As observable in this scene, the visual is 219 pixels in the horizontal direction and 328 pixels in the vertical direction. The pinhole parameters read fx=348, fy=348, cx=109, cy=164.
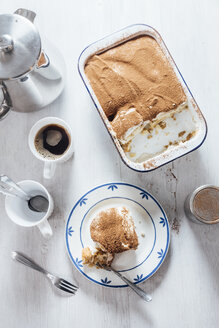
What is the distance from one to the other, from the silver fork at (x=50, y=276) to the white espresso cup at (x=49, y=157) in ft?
1.04

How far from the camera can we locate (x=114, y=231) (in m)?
1.20

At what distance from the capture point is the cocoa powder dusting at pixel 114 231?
3.93ft

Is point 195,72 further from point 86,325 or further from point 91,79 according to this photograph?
point 86,325

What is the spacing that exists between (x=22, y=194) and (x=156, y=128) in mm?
525

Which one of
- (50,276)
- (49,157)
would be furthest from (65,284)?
(49,157)

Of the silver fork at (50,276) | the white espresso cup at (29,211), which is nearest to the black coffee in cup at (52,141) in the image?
the white espresso cup at (29,211)

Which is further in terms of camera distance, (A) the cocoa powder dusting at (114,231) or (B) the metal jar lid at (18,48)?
(A) the cocoa powder dusting at (114,231)

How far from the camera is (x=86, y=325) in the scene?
→ 1.28 meters

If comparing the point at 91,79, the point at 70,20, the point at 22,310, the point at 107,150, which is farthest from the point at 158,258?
the point at 70,20

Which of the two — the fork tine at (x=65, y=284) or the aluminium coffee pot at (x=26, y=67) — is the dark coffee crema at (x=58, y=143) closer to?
the aluminium coffee pot at (x=26, y=67)

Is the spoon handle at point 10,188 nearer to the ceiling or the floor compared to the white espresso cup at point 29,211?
nearer to the ceiling

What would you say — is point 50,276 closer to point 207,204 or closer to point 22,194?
point 22,194

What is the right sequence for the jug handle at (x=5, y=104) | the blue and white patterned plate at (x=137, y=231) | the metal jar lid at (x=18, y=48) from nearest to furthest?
the metal jar lid at (x=18, y=48), the jug handle at (x=5, y=104), the blue and white patterned plate at (x=137, y=231)

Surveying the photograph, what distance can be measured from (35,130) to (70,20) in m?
0.46
